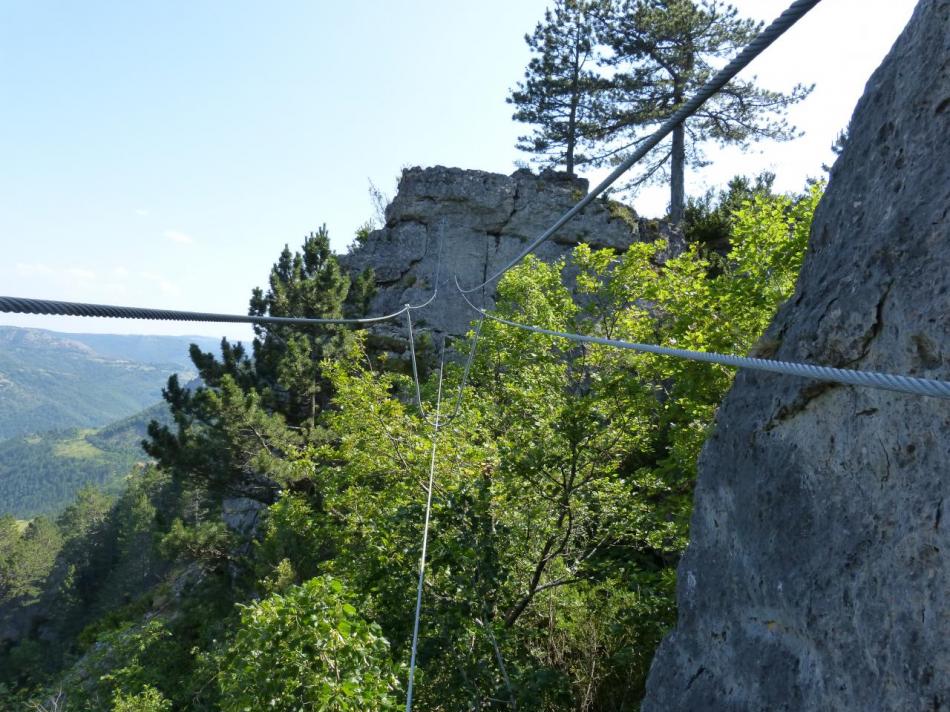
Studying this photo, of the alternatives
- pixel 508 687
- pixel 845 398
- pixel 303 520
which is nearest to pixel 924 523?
pixel 845 398

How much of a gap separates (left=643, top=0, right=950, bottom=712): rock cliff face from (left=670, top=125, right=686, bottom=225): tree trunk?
18.9m

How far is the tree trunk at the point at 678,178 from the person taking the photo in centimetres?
2069

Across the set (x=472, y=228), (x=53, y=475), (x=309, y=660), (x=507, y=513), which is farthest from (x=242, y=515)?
(x=53, y=475)

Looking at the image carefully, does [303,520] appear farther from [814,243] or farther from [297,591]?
[814,243]

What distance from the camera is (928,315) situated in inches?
88.1

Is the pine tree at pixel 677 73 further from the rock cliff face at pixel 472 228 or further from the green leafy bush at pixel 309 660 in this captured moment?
the green leafy bush at pixel 309 660

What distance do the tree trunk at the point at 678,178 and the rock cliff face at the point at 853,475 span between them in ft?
62.0

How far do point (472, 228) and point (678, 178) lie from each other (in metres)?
7.23

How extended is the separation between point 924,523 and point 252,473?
1478 centimetres

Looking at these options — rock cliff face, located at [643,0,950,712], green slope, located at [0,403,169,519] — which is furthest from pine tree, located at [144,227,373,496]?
green slope, located at [0,403,169,519]

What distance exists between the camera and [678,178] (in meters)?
21.0

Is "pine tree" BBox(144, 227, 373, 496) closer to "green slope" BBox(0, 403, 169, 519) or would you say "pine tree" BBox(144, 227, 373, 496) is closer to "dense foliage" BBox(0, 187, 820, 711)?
"dense foliage" BBox(0, 187, 820, 711)

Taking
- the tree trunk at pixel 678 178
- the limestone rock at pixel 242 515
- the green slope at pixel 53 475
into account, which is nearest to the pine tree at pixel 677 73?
the tree trunk at pixel 678 178

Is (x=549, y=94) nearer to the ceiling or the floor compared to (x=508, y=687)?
nearer to the ceiling
